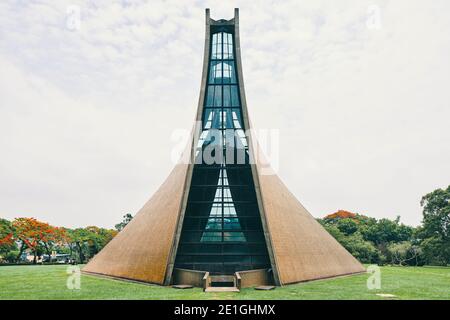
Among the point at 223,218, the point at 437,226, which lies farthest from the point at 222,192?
the point at 437,226

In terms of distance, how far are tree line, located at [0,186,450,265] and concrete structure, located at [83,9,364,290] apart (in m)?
24.0

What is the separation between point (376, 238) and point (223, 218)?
41.5 meters

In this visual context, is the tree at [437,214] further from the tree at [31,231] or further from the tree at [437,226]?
the tree at [31,231]

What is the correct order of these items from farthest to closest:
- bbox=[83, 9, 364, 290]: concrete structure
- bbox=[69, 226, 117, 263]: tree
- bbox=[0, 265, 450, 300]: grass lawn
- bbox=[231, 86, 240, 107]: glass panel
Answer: bbox=[69, 226, 117, 263]: tree
bbox=[231, 86, 240, 107]: glass panel
bbox=[83, 9, 364, 290]: concrete structure
bbox=[0, 265, 450, 300]: grass lawn

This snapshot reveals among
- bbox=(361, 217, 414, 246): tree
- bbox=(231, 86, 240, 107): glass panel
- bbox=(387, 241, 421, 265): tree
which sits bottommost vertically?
bbox=(387, 241, 421, 265): tree

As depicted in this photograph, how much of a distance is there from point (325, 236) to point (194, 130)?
13189 mm

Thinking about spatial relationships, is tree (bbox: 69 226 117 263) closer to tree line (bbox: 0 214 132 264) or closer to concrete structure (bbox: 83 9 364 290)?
tree line (bbox: 0 214 132 264)

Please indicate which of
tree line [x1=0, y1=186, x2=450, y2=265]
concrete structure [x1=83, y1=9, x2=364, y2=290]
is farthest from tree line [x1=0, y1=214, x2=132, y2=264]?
concrete structure [x1=83, y1=9, x2=364, y2=290]

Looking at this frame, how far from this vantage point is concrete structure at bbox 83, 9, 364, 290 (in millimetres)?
21641

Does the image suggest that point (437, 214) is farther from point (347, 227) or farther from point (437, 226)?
point (347, 227)

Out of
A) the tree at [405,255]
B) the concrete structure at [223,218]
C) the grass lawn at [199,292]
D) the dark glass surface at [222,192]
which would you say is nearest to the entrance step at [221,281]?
the concrete structure at [223,218]

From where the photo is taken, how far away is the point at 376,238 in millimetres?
57344

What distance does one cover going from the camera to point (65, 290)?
19.6 metres
